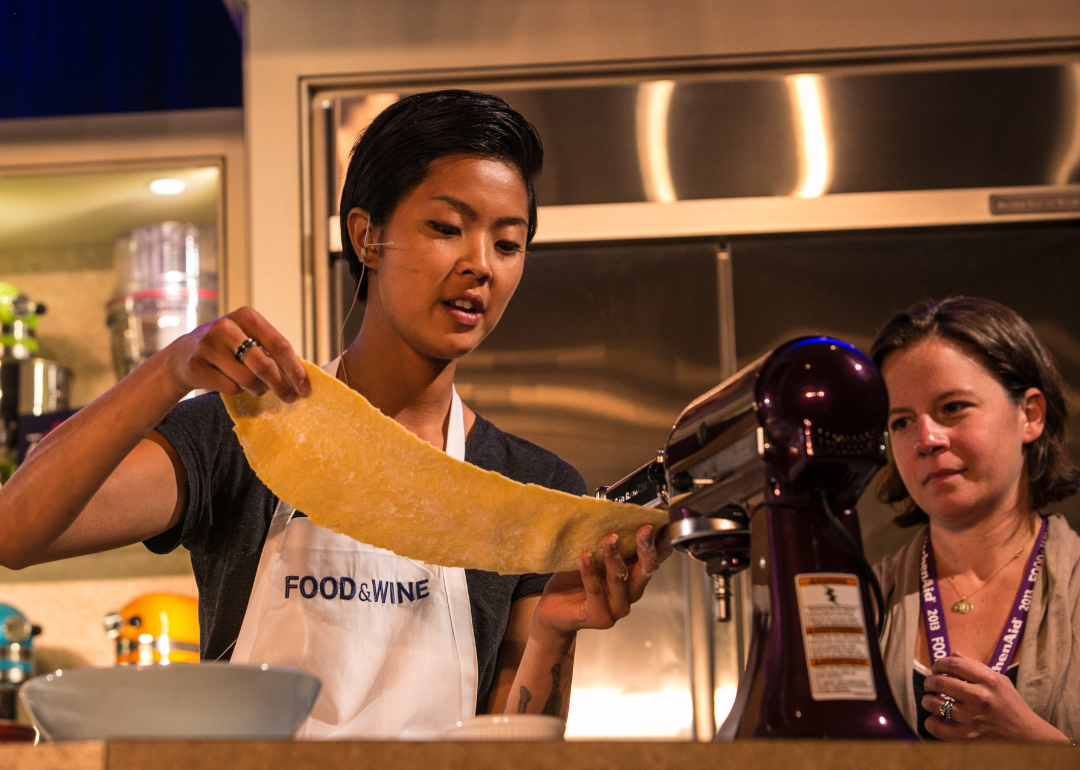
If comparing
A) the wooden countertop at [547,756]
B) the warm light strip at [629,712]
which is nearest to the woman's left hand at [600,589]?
the wooden countertop at [547,756]

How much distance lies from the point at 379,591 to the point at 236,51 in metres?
1.70

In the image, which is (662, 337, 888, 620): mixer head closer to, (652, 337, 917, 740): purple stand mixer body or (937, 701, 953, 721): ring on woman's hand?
(652, 337, 917, 740): purple stand mixer body

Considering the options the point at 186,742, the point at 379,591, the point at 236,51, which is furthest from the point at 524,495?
the point at 236,51

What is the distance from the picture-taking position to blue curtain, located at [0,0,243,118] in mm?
2477

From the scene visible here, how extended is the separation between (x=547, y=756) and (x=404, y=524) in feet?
1.73

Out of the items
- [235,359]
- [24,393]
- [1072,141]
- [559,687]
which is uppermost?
[1072,141]

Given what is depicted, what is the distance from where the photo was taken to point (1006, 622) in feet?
4.92

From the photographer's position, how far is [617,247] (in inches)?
88.4

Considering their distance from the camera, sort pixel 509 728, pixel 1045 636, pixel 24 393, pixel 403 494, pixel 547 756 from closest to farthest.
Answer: pixel 547 756, pixel 509 728, pixel 403 494, pixel 1045 636, pixel 24 393

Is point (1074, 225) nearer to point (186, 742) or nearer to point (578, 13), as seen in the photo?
point (578, 13)

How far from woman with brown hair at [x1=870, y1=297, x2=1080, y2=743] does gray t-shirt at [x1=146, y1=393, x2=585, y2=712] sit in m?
0.58

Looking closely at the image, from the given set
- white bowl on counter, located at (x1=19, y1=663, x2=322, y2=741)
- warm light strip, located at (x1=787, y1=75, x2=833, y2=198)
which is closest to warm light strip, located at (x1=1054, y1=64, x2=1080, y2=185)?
warm light strip, located at (x1=787, y1=75, x2=833, y2=198)

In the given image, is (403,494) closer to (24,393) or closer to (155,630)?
(155,630)

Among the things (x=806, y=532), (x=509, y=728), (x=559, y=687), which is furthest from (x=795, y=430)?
(x=559, y=687)
